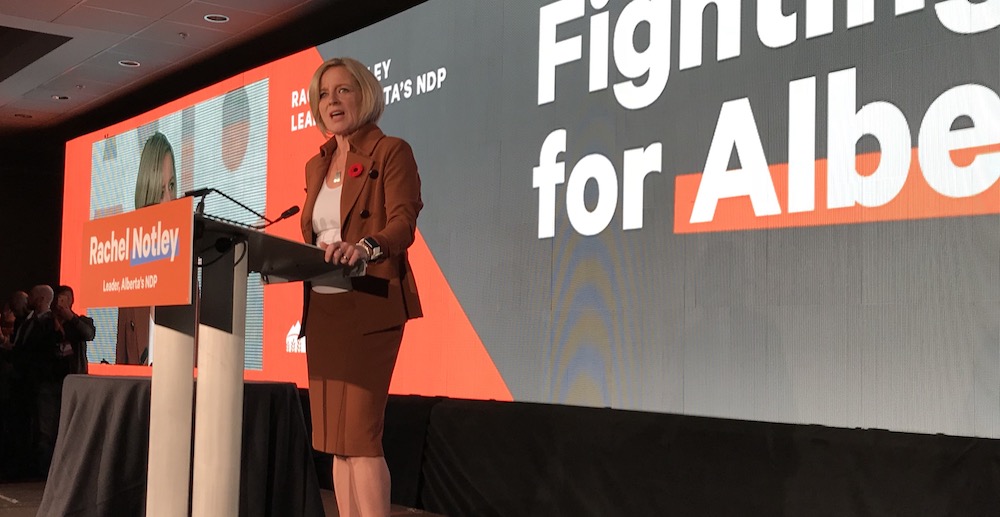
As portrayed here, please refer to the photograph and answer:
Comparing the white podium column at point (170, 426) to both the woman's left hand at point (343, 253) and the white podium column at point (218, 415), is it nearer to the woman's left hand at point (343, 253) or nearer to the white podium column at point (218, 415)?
the white podium column at point (218, 415)

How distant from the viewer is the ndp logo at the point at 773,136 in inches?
107

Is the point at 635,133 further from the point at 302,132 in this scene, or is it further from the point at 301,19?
the point at 301,19

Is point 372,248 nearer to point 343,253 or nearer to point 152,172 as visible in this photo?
point 343,253

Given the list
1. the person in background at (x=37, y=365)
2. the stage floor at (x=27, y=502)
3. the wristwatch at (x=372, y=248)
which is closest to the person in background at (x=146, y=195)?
the person in background at (x=37, y=365)

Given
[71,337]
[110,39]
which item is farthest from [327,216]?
[110,39]

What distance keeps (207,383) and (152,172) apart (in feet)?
17.0

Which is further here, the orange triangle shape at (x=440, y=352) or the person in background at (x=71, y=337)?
the person in background at (x=71, y=337)

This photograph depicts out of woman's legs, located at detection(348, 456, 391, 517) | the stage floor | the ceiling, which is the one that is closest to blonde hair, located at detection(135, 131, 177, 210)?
the ceiling

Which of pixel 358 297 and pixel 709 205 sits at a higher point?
pixel 709 205

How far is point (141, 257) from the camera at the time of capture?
165 cm

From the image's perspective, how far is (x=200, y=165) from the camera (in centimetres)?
657

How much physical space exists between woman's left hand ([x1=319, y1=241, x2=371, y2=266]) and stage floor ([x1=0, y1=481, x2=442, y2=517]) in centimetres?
225

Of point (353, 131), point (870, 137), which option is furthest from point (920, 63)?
point (353, 131)

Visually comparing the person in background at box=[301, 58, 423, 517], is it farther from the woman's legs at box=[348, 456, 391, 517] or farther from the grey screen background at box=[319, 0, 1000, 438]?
the grey screen background at box=[319, 0, 1000, 438]
